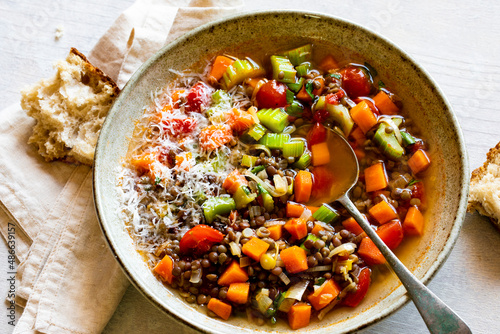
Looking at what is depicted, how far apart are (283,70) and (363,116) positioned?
696 mm

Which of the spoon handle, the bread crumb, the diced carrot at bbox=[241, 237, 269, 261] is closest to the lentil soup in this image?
the diced carrot at bbox=[241, 237, 269, 261]

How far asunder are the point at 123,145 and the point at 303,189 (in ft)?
4.42

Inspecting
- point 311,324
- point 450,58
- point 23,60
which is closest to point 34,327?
point 311,324

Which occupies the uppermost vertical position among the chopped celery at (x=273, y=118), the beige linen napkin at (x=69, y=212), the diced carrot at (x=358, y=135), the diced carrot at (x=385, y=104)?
the diced carrot at (x=385, y=104)

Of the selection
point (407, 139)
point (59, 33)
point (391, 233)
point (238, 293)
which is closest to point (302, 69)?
point (407, 139)

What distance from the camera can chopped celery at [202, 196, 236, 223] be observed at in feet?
10.4

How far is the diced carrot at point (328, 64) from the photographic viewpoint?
142 inches

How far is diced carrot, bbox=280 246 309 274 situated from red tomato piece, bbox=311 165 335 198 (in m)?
0.49

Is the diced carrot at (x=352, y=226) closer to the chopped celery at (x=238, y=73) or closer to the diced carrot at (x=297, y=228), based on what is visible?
the diced carrot at (x=297, y=228)

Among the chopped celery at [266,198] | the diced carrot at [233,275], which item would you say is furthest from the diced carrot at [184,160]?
the diced carrot at [233,275]

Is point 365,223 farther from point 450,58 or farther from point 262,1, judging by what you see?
point 262,1

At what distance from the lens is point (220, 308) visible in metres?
3.05

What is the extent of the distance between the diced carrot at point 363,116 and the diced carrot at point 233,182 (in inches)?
37.1

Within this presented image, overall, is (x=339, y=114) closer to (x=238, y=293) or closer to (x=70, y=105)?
(x=238, y=293)
